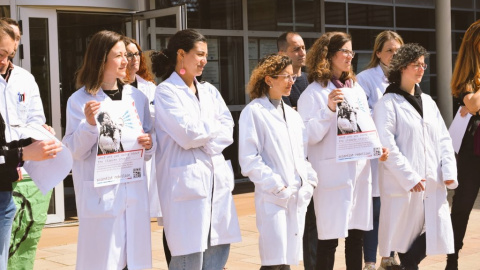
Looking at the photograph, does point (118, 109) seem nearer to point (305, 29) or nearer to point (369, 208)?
point (369, 208)

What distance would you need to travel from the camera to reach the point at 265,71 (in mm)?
5441

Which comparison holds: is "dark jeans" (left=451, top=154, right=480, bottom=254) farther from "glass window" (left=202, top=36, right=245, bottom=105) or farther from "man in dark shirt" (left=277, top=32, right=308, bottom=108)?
"glass window" (left=202, top=36, right=245, bottom=105)

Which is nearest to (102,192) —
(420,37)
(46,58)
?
(46,58)

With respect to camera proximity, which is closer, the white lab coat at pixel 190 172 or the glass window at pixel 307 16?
the white lab coat at pixel 190 172

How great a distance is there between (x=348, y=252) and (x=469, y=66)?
1777mm

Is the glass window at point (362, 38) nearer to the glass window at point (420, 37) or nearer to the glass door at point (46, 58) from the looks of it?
the glass window at point (420, 37)

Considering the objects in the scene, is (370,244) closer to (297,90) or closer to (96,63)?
(297,90)

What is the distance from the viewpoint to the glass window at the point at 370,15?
15.3 meters

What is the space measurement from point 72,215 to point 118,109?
636cm

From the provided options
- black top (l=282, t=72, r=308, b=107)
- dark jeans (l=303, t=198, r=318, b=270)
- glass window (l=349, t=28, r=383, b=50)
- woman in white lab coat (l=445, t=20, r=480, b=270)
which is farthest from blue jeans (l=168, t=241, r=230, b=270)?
glass window (l=349, t=28, r=383, b=50)

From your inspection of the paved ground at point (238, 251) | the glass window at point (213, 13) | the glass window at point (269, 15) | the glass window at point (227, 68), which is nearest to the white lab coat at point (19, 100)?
the paved ground at point (238, 251)

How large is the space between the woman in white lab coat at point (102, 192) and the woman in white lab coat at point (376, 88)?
7.72ft

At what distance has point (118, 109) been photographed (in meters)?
4.64

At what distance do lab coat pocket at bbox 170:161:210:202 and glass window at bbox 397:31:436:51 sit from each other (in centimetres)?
1241
